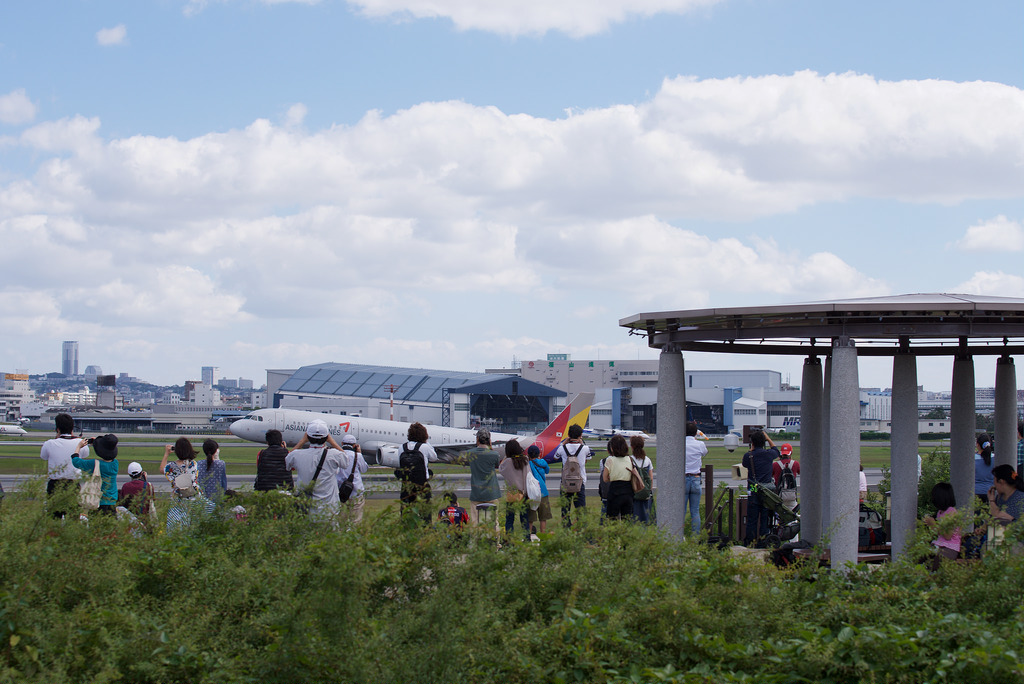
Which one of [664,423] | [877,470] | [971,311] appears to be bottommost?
[877,470]

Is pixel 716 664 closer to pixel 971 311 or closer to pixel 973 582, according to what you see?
pixel 973 582

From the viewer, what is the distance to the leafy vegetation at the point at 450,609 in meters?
5.54

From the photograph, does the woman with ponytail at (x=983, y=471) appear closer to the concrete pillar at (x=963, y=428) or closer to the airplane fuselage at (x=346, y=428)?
the concrete pillar at (x=963, y=428)

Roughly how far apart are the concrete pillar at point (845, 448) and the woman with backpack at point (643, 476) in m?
3.62

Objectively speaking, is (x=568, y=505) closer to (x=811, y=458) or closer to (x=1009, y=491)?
(x=811, y=458)

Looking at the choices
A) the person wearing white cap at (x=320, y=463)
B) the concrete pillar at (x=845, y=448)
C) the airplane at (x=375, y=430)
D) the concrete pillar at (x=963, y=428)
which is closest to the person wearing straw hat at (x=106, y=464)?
the person wearing white cap at (x=320, y=463)

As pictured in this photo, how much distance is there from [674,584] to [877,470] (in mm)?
43929

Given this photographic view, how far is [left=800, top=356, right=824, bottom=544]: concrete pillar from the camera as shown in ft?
45.0

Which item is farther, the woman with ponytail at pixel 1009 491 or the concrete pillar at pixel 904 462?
the concrete pillar at pixel 904 462

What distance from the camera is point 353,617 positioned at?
220 inches

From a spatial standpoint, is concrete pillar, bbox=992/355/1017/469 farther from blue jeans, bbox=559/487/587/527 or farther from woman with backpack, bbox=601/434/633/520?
blue jeans, bbox=559/487/587/527

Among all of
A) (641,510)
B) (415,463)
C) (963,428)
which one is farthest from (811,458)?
(415,463)

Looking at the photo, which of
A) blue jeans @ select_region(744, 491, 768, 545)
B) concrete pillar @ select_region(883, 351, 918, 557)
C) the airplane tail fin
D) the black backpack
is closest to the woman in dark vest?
the black backpack

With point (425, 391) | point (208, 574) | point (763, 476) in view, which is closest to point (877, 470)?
point (763, 476)
